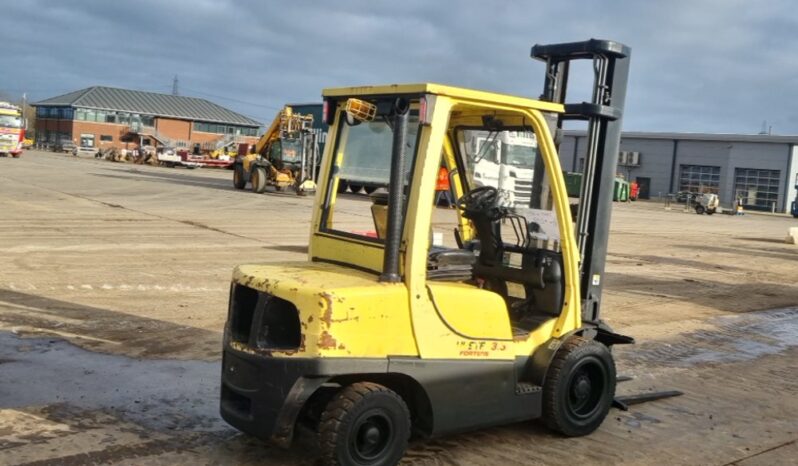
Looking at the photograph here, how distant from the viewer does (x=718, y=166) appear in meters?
64.4

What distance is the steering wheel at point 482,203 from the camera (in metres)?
5.42

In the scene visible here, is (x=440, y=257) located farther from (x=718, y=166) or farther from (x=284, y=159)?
(x=718, y=166)

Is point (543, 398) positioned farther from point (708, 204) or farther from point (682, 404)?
point (708, 204)

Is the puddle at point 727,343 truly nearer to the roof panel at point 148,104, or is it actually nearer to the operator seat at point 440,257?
the operator seat at point 440,257

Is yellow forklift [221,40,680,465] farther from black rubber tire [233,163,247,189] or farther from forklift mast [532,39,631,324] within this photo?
black rubber tire [233,163,247,189]

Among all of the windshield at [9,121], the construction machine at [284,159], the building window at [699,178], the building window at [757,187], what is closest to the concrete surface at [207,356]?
the construction machine at [284,159]

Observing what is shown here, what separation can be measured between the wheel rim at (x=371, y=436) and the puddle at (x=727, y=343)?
13.6 feet

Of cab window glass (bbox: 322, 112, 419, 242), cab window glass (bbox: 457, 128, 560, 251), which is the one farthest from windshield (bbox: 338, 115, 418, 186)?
cab window glass (bbox: 457, 128, 560, 251)

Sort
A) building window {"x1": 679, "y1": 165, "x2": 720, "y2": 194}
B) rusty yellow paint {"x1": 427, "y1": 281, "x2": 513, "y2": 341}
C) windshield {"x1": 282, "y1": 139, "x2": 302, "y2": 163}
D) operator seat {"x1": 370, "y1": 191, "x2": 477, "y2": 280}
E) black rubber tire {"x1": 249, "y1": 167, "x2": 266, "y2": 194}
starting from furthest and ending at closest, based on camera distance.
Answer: building window {"x1": 679, "y1": 165, "x2": 720, "y2": 194} < windshield {"x1": 282, "y1": 139, "x2": 302, "y2": 163} < black rubber tire {"x1": 249, "y1": 167, "x2": 266, "y2": 194} < operator seat {"x1": 370, "y1": 191, "x2": 477, "y2": 280} < rusty yellow paint {"x1": 427, "y1": 281, "x2": 513, "y2": 341}

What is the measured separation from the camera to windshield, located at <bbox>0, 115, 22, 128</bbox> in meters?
55.3

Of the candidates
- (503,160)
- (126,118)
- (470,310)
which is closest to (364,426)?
(470,310)

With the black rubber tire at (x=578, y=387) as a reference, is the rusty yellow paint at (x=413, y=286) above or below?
above

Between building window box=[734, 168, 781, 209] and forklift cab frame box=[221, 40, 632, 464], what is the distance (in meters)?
62.1

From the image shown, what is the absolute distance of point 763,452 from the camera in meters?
5.52
